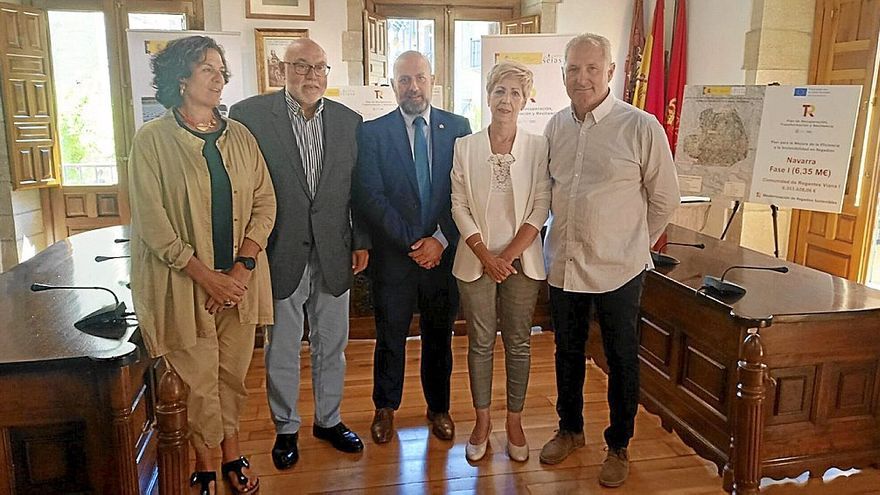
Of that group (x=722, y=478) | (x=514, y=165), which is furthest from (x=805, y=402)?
(x=514, y=165)

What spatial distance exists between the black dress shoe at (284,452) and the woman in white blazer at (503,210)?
798 millimetres

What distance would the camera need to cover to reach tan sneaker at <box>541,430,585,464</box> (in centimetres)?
250

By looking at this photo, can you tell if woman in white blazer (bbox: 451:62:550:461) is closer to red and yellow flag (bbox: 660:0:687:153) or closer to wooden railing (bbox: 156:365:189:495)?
wooden railing (bbox: 156:365:189:495)

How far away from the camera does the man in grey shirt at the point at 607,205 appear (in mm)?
2193

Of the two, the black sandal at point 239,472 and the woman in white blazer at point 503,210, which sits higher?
the woman in white blazer at point 503,210

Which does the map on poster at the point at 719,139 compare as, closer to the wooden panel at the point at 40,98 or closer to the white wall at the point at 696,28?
the white wall at the point at 696,28

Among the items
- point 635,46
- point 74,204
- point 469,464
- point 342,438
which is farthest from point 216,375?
point 635,46

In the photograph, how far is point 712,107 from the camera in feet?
12.0

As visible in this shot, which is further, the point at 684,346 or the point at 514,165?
the point at 684,346

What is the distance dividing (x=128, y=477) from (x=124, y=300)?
625mm

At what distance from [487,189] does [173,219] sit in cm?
100

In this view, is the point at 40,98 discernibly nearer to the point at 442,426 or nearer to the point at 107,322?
the point at 107,322

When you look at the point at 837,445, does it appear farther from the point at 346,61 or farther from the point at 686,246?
the point at 346,61

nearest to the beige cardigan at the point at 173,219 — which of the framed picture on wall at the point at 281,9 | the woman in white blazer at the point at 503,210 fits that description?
the woman in white blazer at the point at 503,210
